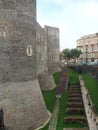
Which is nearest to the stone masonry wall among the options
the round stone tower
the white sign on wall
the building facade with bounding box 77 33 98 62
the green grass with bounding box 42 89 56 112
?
the green grass with bounding box 42 89 56 112

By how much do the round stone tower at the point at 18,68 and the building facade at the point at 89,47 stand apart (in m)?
63.2

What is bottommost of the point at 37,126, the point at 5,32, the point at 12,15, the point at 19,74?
the point at 37,126

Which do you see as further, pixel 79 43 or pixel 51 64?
pixel 79 43

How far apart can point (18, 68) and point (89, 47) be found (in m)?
70.0

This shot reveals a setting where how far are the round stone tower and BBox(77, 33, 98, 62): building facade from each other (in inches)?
2488

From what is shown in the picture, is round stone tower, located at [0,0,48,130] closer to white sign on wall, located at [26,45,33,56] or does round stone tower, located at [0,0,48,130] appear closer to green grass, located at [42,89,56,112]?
white sign on wall, located at [26,45,33,56]

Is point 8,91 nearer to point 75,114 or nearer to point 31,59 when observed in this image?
point 31,59

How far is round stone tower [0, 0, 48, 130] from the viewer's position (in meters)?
16.2

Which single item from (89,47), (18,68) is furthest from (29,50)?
(89,47)

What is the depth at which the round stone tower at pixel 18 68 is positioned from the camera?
16203mm

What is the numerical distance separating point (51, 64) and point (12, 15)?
83.5 ft

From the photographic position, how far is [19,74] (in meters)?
17.2

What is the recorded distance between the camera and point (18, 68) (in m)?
17.2

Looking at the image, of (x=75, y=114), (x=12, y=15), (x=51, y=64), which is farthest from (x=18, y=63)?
(x=51, y=64)
